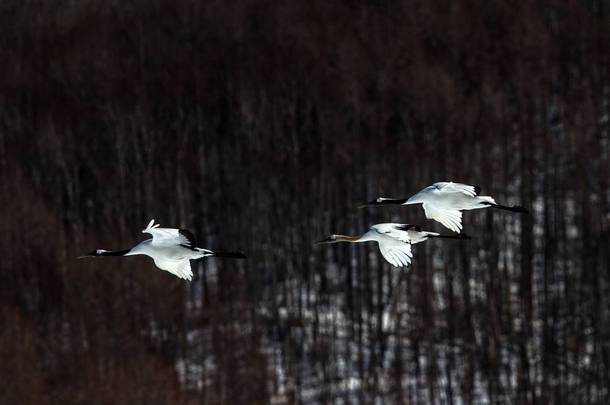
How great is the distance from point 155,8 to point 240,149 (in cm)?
639

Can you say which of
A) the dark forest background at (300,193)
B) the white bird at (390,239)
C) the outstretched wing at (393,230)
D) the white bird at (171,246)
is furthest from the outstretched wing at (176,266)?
the dark forest background at (300,193)

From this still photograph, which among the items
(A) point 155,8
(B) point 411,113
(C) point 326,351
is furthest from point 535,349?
(A) point 155,8

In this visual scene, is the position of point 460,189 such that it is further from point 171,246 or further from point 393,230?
point 171,246

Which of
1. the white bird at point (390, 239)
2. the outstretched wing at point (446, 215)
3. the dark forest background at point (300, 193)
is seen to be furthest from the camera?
the dark forest background at point (300, 193)

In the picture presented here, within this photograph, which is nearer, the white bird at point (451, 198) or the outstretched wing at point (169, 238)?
the outstretched wing at point (169, 238)

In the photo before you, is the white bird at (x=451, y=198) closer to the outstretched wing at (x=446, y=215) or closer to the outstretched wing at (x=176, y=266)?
the outstretched wing at (x=446, y=215)

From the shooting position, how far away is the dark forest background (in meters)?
44.0

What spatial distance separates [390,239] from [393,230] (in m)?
0.14

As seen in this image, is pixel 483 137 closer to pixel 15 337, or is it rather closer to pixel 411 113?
pixel 411 113

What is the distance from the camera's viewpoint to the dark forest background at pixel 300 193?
4403 cm

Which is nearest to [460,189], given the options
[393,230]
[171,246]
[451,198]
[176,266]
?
[451,198]

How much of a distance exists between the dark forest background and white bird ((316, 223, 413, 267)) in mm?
12249

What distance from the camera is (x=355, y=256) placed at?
156 feet

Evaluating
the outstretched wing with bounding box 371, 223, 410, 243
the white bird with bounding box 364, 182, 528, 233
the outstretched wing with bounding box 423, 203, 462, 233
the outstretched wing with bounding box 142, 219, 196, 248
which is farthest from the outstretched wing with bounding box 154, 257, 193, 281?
the outstretched wing with bounding box 423, 203, 462, 233
